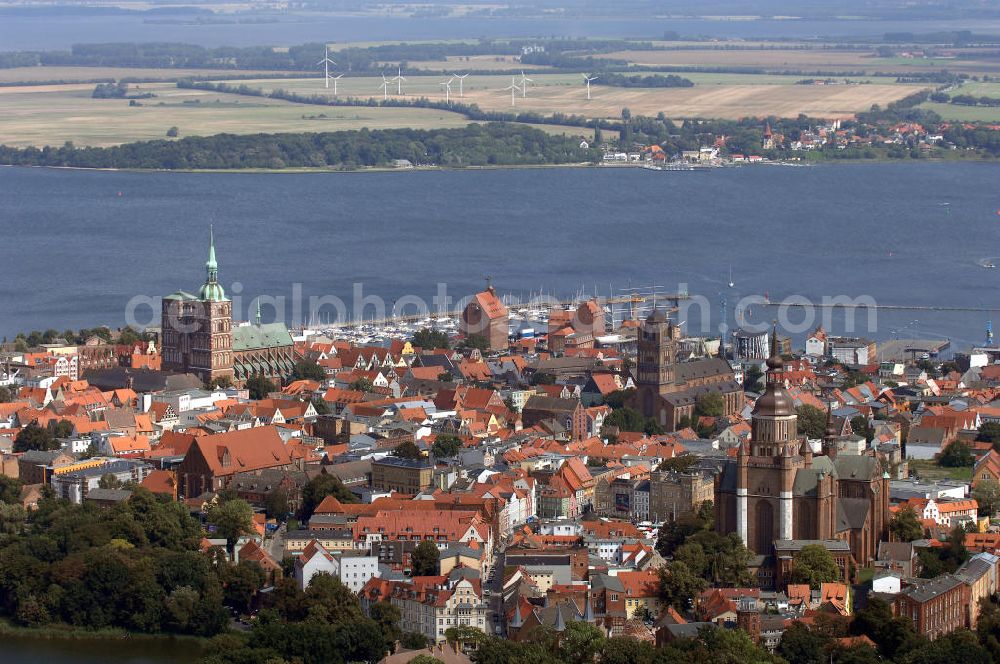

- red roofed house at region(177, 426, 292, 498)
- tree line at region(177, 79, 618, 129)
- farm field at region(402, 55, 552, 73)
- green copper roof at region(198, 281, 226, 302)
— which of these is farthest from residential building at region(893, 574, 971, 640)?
farm field at region(402, 55, 552, 73)

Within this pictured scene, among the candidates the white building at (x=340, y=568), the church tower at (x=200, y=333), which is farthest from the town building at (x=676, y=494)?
the church tower at (x=200, y=333)

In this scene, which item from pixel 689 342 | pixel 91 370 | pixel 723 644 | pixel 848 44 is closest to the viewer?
pixel 723 644

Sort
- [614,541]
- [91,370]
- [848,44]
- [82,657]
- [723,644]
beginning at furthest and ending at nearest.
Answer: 1. [848,44]
2. [91,370]
3. [614,541]
4. [82,657]
5. [723,644]

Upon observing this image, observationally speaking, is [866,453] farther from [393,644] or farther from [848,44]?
[848,44]

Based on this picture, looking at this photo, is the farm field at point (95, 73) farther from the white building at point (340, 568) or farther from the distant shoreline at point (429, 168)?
the white building at point (340, 568)

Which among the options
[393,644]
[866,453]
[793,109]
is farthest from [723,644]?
[793,109]

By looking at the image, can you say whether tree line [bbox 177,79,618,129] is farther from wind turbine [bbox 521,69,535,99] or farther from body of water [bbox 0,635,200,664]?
body of water [bbox 0,635,200,664]

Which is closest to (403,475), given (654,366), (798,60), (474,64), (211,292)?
(654,366)
